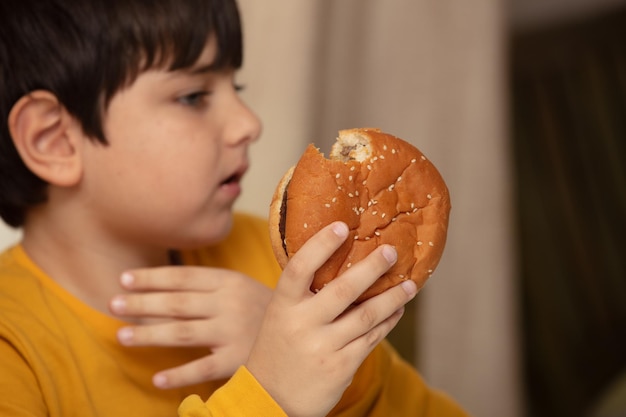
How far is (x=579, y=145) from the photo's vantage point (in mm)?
2805

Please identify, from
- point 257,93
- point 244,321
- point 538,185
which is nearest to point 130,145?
point 244,321

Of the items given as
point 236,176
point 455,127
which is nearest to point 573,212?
point 455,127

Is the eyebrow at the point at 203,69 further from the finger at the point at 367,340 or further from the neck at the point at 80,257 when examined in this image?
the finger at the point at 367,340

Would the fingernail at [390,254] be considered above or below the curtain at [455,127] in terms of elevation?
above

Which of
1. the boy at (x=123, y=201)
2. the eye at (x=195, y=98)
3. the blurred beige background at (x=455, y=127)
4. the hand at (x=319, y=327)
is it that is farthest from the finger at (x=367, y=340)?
the blurred beige background at (x=455, y=127)

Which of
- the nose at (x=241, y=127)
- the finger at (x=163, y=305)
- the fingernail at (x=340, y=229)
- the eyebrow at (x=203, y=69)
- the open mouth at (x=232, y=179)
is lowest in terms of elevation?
the finger at (x=163, y=305)

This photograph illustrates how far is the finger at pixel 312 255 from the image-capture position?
31.0 inches

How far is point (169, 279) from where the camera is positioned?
3.48 feet

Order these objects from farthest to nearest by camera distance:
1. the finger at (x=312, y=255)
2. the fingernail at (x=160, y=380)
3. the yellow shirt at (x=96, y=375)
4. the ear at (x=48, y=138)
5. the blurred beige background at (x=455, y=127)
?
the blurred beige background at (x=455, y=127)
the ear at (x=48, y=138)
the fingernail at (x=160, y=380)
the yellow shirt at (x=96, y=375)
the finger at (x=312, y=255)

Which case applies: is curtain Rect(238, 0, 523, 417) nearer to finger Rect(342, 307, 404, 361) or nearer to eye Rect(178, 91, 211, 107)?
eye Rect(178, 91, 211, 107)

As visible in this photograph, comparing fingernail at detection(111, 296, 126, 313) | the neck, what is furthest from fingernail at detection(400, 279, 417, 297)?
the neck

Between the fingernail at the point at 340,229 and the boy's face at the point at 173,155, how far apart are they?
368 millimetres

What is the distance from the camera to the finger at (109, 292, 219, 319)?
40.9 inches

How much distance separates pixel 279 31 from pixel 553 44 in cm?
146
